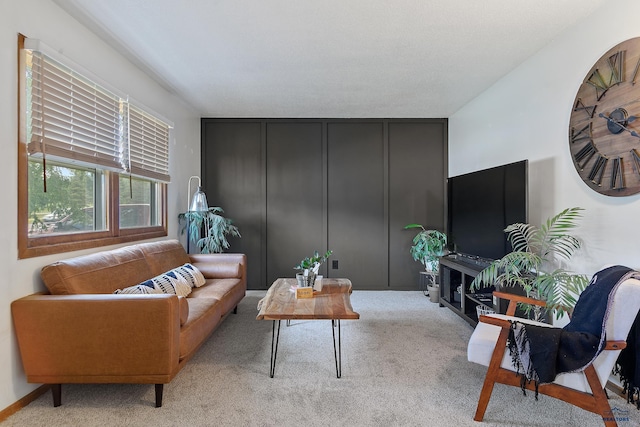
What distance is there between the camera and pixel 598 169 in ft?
7.00

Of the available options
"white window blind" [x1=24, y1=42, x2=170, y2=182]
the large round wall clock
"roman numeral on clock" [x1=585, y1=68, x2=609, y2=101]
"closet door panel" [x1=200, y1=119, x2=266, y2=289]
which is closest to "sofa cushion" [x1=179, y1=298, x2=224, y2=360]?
"white window blind" [x1=24, y1=42, x2=170, y2=182]

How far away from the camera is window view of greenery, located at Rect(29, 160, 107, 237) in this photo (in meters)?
2.10

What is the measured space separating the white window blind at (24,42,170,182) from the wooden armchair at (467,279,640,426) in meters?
2.87

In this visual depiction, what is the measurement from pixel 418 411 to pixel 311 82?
302 centimetres

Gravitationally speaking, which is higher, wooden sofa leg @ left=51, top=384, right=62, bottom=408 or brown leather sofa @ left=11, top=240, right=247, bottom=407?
brown leather sofa @ left=11, top=240, right=247, bottom=407

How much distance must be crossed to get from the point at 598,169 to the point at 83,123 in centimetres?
361

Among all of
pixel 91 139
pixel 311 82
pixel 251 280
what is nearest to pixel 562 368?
pixel 311 82

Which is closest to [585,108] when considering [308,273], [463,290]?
[463,290]

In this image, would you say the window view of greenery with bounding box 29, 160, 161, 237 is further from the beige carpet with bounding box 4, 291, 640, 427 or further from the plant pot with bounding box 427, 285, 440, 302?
the plant pot with bounding box 427, 285, 440, 302

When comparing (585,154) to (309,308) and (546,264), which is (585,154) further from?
(309,308)

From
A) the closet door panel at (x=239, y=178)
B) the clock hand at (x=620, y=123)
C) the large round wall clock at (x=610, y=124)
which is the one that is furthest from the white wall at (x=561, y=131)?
the closet door panel at (x=239, y=178)

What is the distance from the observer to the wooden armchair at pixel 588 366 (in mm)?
1528

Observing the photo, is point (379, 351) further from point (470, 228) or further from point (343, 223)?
point (343, 223)

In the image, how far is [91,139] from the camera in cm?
252
